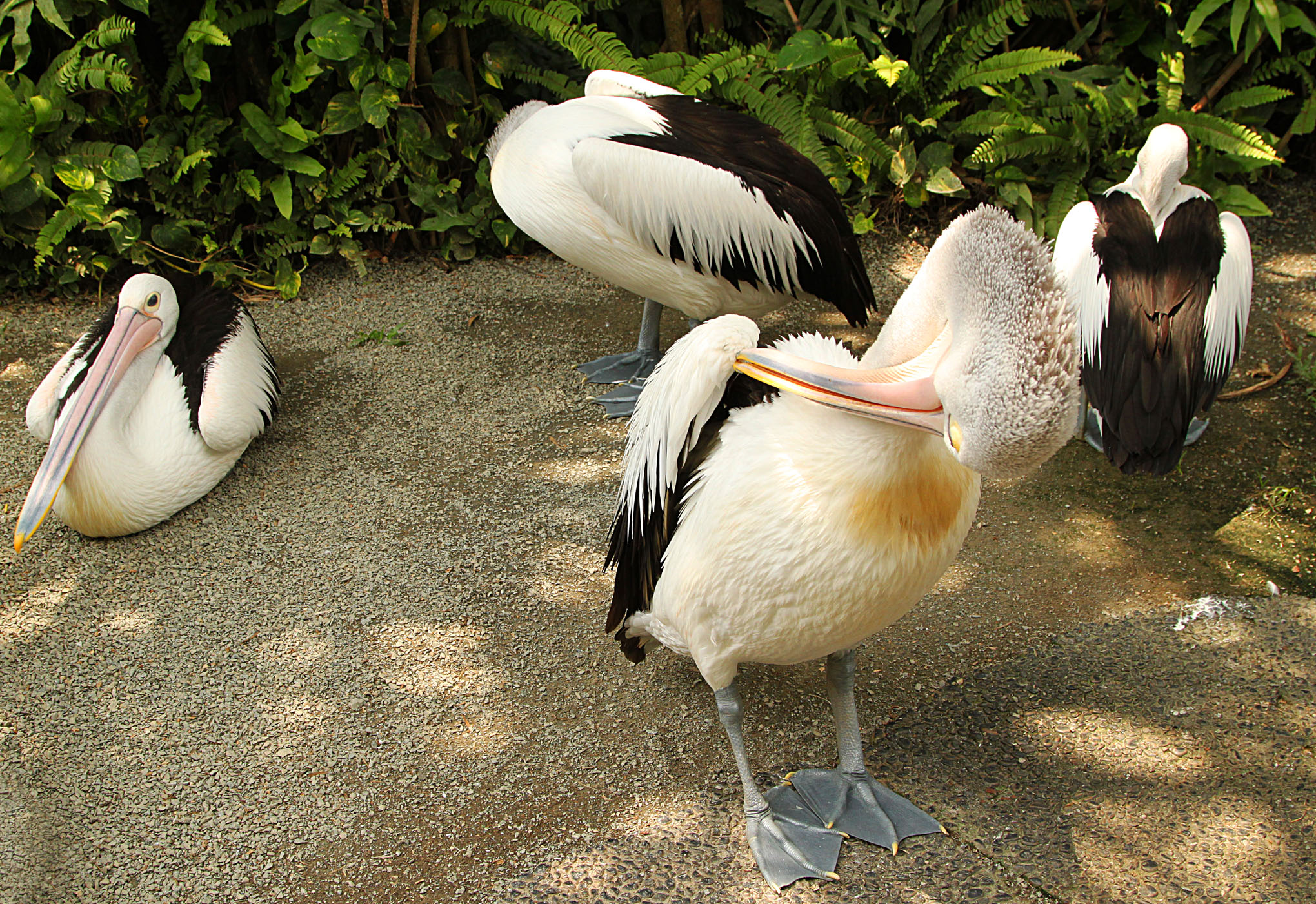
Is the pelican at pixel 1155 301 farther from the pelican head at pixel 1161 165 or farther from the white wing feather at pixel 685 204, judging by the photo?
the white wing feather at pixel 685 204

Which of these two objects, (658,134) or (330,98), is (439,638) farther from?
(330,98)

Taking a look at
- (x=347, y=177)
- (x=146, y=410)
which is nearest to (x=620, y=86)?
(x=347, y=177)

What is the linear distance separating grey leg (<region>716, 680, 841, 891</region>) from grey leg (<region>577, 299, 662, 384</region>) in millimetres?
2113

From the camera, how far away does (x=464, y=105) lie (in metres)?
5.24

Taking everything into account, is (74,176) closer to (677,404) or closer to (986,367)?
(677,404)

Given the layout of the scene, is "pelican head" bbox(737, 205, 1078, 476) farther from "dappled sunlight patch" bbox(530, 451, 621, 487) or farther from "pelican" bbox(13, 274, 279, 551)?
"pelican" bbox(13, 274, 279, 551)

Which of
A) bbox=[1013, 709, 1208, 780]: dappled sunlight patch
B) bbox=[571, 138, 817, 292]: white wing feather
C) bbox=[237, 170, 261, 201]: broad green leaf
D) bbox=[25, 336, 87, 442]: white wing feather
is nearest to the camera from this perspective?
bbox=[1013, 709, 1208, 780]: dappled sunlight patch

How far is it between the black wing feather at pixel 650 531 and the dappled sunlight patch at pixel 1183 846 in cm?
114

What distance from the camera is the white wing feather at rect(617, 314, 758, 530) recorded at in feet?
6.81

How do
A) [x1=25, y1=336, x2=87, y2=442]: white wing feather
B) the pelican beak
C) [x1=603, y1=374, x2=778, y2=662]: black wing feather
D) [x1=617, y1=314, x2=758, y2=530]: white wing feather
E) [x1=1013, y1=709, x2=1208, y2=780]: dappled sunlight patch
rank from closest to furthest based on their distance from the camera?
[x1=617, y1=314, x2=758, y2=530]: white wing feather → [x1=603, y1=374, x2=778, y2=662]: black wing feather → [x1=1013, y1=709, x2=1208, y2=780]: dappled sunlight patch → the pelican beak → [x1=25, y1=336, x2=87, y2=442]: white wing feather

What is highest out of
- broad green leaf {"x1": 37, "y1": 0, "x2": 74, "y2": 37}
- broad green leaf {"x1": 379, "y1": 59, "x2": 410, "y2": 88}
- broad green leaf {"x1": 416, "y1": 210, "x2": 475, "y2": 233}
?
broad green leaf {"x1": 37, "y1": 0, "x2": 74, "y2": 37}

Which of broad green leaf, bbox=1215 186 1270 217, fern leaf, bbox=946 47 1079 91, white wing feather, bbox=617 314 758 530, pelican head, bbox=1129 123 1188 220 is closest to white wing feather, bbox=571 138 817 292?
pelican head, bbox=1129 123 1188 220

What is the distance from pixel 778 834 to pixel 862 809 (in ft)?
0.74

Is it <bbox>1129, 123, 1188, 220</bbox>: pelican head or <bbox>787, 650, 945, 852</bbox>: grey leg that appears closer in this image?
<bbox>787, 650, 945, 852</bbox>: grey leg
